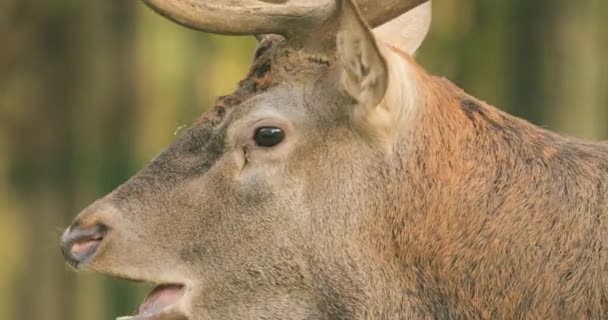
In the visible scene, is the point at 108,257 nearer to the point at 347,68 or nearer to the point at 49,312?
the point at 347,68

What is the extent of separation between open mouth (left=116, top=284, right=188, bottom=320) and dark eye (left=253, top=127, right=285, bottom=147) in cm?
70

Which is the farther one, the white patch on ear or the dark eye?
the white patch on ear

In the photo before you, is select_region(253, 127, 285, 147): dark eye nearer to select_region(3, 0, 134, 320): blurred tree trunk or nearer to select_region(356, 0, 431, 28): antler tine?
select_region(356, 0, 431, 28): antler tine

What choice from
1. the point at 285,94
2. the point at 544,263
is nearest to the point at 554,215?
the point at 544,263

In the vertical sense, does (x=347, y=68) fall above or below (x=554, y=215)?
above

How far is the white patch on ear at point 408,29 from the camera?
853cm

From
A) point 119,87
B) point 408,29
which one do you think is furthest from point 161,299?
point 119,87

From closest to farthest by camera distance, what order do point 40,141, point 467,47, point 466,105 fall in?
point 466,105 → point 467,47 → point 40,141

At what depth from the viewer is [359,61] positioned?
7.34 m

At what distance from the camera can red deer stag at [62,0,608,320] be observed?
7336mm

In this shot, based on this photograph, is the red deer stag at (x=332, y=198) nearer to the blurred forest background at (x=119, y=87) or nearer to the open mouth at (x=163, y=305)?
the open mouth at (x=163, y=305)

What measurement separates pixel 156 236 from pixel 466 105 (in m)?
1.47

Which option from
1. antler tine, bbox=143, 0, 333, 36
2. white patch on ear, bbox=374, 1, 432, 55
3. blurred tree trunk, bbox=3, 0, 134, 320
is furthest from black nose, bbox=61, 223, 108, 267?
blurred tree trunk, bbox=3, 0, 134, 320

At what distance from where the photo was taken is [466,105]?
7727mm
